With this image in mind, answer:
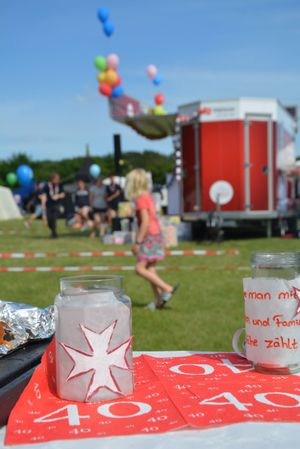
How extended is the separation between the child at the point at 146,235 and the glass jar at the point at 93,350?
4.39m

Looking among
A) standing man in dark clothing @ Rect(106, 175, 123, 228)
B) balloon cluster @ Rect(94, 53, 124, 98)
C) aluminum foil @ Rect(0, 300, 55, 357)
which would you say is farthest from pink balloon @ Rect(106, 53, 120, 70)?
aluminum foil @ Rect(0, 300, 55, 357)

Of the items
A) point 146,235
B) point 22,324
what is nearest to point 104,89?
point 146,235

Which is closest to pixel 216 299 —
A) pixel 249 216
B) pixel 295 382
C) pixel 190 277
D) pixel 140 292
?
pixel 140 292

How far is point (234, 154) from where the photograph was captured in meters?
12.3

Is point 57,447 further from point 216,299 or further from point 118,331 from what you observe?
point 216,299

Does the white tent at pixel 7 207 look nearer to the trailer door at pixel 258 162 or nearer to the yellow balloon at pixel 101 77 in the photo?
the yellow balloon at pixel 101 77

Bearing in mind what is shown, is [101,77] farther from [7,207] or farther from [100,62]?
[7,207]

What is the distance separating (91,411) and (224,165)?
11.5 m

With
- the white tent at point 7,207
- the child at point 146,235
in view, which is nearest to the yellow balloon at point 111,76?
the white tent at point 7,207

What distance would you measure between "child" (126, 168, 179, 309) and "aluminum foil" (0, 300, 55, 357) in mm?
4188

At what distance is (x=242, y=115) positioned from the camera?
12.2m

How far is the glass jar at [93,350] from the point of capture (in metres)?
1.12

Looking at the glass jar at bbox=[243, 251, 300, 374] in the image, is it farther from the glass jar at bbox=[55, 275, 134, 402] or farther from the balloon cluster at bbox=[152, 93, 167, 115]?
the balloon cluster at bbox=[152, 93, 167, 115]

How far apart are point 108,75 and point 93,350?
22.0m
